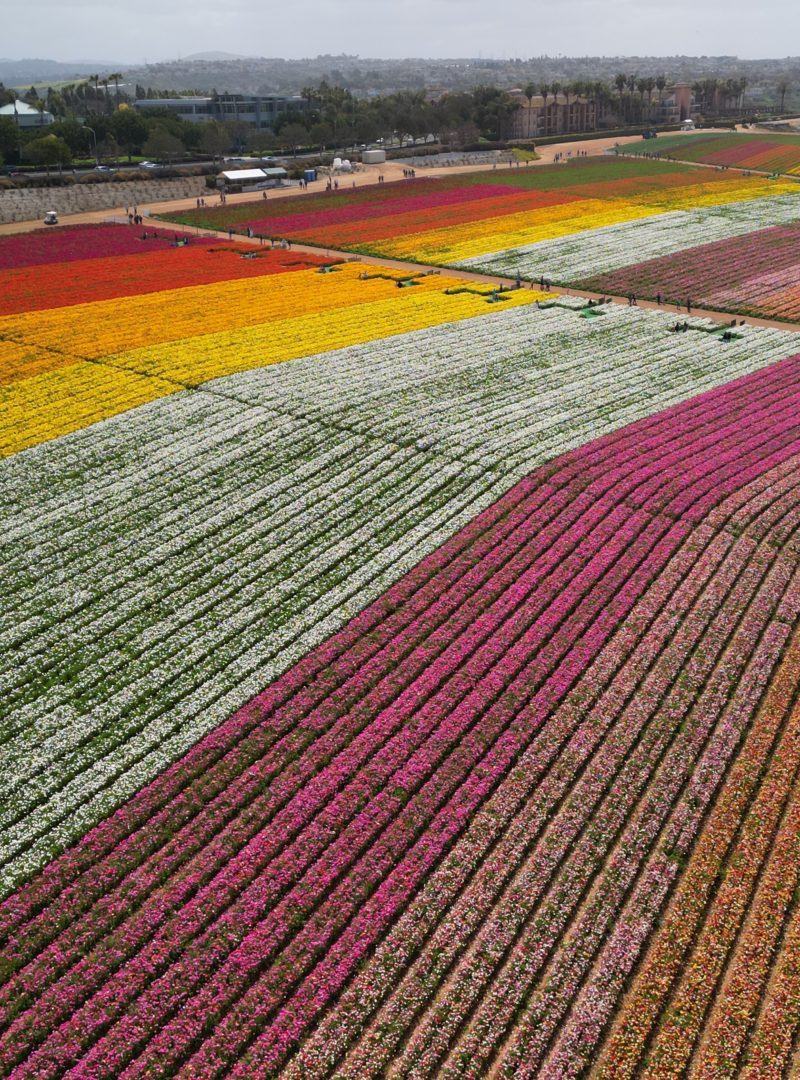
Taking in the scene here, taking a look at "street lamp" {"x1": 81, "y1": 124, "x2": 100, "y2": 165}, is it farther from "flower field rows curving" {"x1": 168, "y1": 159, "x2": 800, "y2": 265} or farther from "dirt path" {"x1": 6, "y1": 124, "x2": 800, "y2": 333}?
"flower field rows curving" {"x1": 168, "y1": 159, "x2": 800, "y2": 265}

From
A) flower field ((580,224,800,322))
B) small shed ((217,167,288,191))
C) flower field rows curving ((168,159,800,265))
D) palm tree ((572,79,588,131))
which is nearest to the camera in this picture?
flower field ((580,224,800,322))

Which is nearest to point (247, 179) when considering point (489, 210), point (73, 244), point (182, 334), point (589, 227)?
point (489, 210)

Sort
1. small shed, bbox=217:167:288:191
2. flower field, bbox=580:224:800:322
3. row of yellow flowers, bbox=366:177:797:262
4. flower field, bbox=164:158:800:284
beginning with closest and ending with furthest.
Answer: flower field, bbox=580:224:800:322, flower field, bbox=164:158:800:284, row of yellow flowers, bbox=366:177:797:262, small shed, bbox=217:167:288:191

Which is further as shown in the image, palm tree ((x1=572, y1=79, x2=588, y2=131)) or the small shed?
palm tree ((x1=572, y1=79, x2=588, y2=131))

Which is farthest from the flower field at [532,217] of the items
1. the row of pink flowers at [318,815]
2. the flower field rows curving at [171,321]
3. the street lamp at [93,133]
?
the row of pink flowers at [318,815]

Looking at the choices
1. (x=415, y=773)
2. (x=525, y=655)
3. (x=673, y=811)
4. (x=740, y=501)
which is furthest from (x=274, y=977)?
(x=740, y=501)

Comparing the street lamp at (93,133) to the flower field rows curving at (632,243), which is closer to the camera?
the flower field rows curving at (632,243)

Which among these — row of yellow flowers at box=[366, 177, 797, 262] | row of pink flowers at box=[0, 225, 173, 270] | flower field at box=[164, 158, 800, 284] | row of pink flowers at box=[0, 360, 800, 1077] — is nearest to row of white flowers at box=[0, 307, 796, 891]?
row of pink flowers at box=[0, 360, 800, 1077]

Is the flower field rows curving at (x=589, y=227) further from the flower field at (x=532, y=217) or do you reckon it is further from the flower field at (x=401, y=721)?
the flower field at (x=401, y=721)
